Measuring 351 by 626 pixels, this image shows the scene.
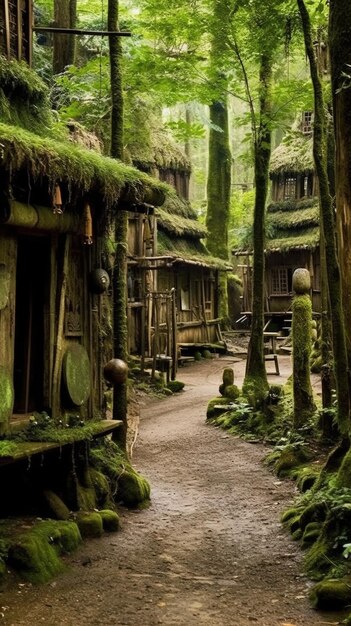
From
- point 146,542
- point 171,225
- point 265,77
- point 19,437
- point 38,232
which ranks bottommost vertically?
point 146,542

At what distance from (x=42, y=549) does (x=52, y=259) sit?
354cm

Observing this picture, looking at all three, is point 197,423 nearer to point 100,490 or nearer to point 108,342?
point 108,342

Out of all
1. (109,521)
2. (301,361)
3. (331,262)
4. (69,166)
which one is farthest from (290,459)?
(69,166)

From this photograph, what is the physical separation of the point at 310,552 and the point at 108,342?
31.3 ft

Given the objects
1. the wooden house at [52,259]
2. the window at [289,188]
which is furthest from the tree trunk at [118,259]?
the window at [289,188]

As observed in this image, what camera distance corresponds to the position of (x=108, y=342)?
16.2 metres

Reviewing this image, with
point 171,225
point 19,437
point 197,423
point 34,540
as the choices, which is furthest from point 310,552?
point 171,225

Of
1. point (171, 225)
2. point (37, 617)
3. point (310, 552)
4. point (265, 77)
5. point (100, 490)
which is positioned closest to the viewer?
point (37, 617)

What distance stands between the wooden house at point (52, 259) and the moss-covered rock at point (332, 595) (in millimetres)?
3628

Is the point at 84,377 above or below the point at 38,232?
below

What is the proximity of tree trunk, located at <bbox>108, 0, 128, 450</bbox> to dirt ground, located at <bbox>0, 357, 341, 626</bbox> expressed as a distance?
148 cm

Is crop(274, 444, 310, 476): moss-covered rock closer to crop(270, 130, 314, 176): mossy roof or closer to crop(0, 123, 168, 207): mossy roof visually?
crop(0, 123, 168, 207): mossy roof

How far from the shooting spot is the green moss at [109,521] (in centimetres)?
842

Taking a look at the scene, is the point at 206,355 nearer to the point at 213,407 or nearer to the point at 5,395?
the point at 213,407
